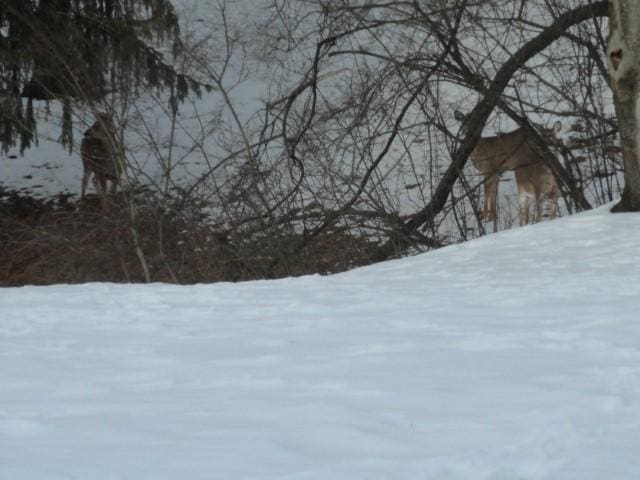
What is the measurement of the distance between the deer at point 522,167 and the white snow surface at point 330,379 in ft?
15.6

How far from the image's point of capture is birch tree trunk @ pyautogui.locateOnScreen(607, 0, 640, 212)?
780cm

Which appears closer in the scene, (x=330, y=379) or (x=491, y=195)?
(x=330, y=379)

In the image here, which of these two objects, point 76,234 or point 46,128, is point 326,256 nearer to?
point 76,234

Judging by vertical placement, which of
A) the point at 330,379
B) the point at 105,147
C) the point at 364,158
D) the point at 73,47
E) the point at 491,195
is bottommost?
the point at 330,379

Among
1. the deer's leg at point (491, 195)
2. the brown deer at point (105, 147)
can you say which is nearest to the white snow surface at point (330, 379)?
the brown deer at point (105, 147)

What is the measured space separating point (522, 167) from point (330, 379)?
7.61m

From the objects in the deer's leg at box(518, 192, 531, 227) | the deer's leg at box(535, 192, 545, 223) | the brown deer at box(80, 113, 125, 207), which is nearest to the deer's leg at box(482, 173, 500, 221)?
the deer's leg at box(518, 192, 531, 227)

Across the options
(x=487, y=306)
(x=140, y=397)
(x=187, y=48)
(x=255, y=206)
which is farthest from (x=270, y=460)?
(x=187, y=48)

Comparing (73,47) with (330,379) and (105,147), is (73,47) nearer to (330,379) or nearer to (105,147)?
(105,147)

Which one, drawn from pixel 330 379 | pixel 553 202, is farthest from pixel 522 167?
pixel 330 379

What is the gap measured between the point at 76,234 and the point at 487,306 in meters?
6.35

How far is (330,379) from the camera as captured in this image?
12.1 feet

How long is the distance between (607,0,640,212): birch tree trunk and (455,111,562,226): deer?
2.42m

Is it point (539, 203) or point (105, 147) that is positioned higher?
point (105, 147)
